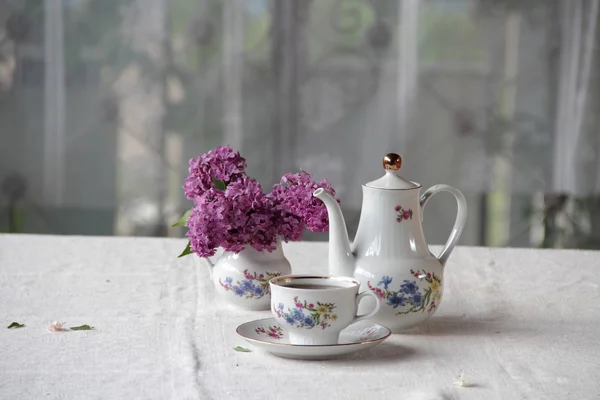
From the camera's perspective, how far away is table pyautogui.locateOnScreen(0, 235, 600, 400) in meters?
0.89

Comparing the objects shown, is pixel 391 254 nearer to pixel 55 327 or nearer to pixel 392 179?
pixel 392 179

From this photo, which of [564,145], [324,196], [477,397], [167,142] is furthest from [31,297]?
[564,145]

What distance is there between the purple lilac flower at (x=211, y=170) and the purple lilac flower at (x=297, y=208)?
0.07m

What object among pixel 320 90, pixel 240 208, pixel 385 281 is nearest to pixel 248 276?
pixel 240 208

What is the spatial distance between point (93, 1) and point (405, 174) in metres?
1.31

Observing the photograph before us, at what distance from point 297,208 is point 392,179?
0.15 meters

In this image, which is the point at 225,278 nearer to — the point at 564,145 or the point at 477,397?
the point at 477,397

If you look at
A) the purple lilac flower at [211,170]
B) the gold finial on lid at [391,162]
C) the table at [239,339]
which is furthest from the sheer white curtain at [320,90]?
the gold finial on lid at [391,162]

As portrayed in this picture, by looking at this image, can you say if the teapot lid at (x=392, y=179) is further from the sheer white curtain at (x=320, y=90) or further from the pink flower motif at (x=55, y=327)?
the sheer white curtain at (x=320, y=90)

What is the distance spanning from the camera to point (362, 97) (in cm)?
307

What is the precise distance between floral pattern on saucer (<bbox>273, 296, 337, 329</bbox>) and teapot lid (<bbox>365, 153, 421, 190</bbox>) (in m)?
0.23

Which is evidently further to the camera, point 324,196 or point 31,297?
point 31,297

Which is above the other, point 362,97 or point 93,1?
point 93,1

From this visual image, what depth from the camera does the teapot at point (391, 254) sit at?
1.11 metres
